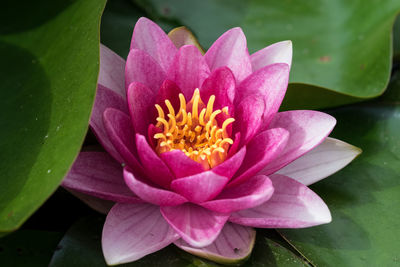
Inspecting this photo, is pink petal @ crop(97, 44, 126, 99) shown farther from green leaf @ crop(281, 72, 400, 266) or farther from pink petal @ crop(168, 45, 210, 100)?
green leaf @ crop(281, 72, 400, 266)

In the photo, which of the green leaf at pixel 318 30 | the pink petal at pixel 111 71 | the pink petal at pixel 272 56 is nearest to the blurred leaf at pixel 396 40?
the green leaf at pixel 318 30

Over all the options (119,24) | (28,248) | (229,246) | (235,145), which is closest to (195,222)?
(229,246)

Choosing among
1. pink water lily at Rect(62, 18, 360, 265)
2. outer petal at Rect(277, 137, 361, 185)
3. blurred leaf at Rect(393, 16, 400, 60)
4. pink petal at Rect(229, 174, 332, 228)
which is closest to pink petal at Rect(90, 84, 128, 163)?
pink water lily at Rect(62, 18, 360, 265)

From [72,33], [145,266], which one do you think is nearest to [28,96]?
[72,33]

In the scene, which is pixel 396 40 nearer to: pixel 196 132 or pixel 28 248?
pixel 196 132

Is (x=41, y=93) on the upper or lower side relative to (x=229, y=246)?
upper

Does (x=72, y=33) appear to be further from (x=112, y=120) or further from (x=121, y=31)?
(x=121, y=31)

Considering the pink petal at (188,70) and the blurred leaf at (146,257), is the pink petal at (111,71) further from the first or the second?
the blurred leaf at (146,257)
